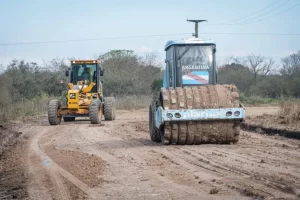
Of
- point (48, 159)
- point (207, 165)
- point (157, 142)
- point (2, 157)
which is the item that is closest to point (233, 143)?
point (157, 142)

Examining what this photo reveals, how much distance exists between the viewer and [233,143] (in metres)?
13.9

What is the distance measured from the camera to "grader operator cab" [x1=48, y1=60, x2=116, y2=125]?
961 inches

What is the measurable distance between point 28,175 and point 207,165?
333cm

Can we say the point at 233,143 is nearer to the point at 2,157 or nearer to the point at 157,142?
the point at 157,142

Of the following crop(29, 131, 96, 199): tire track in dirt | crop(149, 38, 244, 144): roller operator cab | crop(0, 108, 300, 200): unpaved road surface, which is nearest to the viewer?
crop(0, 108, 300, 200): unpaved road surface

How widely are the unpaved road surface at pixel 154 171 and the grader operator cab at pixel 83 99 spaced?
364 inches

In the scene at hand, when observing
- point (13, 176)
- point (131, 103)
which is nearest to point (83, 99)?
point (13, 176)

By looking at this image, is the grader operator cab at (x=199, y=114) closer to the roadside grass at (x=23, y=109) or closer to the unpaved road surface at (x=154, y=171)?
the unpaved road surface at (x=154, y=171)

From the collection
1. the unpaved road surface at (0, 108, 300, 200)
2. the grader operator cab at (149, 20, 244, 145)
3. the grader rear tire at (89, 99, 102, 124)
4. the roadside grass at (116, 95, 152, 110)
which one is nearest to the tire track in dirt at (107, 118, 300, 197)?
the unpaved road surface at (0, 108, 300, 200)

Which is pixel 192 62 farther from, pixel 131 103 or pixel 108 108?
pixel 131 103

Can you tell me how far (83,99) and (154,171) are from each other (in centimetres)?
1618

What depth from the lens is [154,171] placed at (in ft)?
31.7

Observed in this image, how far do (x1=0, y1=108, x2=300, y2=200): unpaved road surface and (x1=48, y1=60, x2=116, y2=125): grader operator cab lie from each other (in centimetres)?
926

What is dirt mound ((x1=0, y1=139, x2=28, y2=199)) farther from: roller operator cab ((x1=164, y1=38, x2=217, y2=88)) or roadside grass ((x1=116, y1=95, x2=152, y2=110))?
roadside grass ((x1=116, y1=95, x2=152, y2=110))
